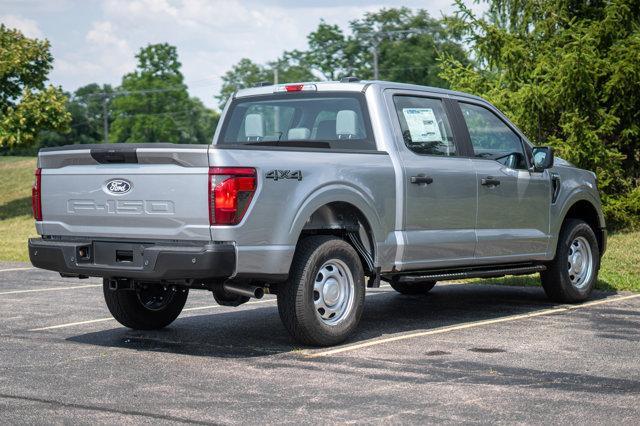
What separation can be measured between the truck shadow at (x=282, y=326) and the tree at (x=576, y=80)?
287 inches

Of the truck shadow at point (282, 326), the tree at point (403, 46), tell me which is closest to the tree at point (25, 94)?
the truck shadow at point (282, 326)

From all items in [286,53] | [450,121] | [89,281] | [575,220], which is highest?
[286,53]

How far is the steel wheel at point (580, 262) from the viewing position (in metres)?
11.0

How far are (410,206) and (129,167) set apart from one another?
2390 millimetres

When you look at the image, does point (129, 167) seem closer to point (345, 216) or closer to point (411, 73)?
point (345, 216)

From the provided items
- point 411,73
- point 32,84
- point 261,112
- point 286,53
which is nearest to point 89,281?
point 261,112

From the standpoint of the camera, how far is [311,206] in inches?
311

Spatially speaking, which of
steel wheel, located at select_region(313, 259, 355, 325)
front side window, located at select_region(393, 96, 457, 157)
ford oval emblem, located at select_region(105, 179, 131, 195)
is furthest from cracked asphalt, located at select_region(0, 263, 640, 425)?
front side window, located at select_region(393, 96, 457, 157)

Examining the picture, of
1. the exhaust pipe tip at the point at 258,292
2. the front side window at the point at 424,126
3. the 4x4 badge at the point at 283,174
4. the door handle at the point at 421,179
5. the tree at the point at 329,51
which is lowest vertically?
the exhaust pipe tip at the point at 258,292

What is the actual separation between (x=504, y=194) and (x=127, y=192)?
374cm

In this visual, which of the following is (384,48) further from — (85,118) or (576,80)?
(576,80)

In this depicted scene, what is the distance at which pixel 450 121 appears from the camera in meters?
9.56

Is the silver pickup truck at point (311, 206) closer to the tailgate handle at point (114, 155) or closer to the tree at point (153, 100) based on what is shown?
the tailgate handle at point (114, 155)

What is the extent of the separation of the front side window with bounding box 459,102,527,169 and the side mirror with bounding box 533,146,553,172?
0.42ft
